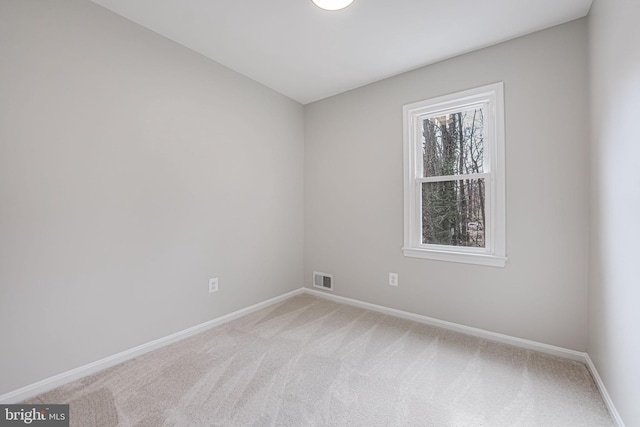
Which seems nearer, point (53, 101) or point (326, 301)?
point (53, 101)

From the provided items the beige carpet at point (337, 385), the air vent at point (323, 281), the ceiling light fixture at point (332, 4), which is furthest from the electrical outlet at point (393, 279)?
Answer: the ceiling light fixture at point (332, 4)

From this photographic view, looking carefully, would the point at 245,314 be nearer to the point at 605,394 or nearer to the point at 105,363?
the point at 105,363

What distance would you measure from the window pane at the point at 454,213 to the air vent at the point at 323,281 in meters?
1.21

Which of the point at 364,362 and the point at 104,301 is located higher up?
the point at 104,301

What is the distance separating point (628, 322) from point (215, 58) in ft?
11.0

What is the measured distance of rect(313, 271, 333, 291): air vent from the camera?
11.0 feet

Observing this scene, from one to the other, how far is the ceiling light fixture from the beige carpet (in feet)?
7.97

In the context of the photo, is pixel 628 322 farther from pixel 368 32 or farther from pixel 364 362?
pixel 368 32

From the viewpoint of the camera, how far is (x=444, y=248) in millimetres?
2629

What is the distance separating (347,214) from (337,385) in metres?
1.81

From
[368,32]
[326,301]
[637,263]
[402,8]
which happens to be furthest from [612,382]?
[368,32]

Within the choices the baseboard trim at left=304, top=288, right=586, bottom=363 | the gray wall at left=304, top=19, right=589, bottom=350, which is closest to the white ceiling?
the gray wall at left=304, top=19, right=589, bottom=350

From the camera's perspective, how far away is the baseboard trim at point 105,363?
1600mm

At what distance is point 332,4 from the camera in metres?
1.82
